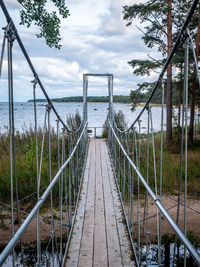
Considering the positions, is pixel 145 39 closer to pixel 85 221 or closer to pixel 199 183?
pixel 199 183

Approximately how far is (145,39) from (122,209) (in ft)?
22.5

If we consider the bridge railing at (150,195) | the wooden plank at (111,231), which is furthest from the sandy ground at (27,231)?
the bridge railing at (150,195)

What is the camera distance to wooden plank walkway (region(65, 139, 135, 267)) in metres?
2.36

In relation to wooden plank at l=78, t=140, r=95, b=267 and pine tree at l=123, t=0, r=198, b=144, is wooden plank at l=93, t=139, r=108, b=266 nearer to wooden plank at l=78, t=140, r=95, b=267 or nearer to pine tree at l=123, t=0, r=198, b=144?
wooden plank at l=78, t=140, r=95, b=267

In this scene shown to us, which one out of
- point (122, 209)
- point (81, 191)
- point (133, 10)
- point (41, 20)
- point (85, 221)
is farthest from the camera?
point (133, 10)

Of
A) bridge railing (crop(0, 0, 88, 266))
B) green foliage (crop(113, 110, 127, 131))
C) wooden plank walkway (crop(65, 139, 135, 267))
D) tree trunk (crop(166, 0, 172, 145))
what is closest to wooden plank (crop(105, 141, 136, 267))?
wooden plank walkway (crop(65, 139, 135, 267))

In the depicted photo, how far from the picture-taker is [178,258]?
12.2 ft

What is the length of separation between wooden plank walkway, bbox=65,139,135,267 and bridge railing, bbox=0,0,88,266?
109 millimetres

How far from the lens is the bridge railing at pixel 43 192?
117 cm

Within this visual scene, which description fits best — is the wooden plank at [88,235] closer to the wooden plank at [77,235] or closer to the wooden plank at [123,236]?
the wooden plank at [77,235]

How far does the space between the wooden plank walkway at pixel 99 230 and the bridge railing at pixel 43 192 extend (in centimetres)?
11

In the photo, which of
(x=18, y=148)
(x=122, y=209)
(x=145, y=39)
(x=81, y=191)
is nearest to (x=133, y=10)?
(x=145, y=39)

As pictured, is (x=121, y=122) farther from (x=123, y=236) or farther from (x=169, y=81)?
(x=123, y=236)

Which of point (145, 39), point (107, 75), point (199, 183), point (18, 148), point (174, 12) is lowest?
point (199, 183)
